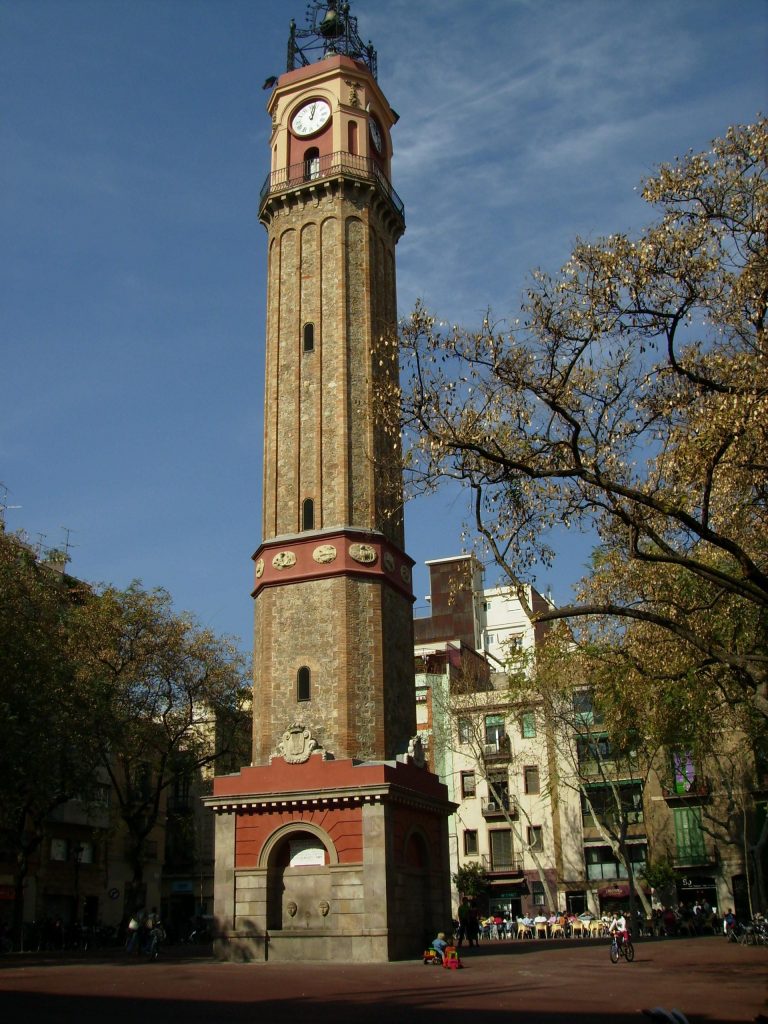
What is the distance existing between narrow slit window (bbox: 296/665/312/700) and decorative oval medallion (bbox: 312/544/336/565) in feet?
11.3

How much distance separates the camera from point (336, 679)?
3028cm

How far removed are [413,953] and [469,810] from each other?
25.8 m

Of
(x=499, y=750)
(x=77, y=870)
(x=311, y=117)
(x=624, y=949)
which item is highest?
(x=311, y=117)

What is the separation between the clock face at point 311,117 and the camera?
39094mm

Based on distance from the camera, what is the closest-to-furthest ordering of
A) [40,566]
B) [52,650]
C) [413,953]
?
[413,953] → [52,650] → [40,566]

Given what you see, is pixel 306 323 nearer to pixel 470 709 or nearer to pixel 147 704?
pixel 147 704

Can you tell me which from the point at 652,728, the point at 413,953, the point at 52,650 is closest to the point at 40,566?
the point at 52,650

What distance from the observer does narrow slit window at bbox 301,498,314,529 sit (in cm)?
3312

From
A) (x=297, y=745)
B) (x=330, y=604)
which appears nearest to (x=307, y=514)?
(x=330, y=604)

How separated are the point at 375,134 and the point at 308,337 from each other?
10526 mm

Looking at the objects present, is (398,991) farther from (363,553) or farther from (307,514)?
(307,514)

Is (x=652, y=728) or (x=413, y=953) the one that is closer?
(x=652, y=728)

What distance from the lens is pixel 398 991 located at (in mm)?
18797

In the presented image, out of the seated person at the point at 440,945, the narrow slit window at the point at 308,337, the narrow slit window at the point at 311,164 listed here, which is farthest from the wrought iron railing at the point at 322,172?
the seated person at the point at 440,945
